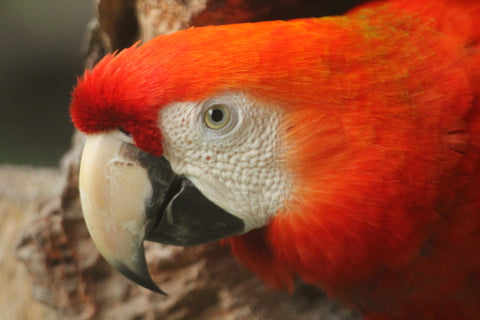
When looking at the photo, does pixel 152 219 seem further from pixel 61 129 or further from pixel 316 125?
pixel 61 129

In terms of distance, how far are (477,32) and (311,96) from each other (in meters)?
0.40

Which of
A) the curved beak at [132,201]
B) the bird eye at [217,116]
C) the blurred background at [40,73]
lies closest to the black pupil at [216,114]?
the bird eye at [217,116]

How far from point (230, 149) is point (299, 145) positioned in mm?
123

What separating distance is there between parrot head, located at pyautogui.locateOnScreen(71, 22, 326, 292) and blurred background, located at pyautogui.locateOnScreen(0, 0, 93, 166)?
2.06 meters

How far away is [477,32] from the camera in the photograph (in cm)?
98

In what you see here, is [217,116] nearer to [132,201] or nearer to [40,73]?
[132,201]

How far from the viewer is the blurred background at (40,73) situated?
9.23 feet

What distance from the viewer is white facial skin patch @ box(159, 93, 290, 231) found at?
85 centimetres

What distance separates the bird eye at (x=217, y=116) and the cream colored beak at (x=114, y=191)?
153mm

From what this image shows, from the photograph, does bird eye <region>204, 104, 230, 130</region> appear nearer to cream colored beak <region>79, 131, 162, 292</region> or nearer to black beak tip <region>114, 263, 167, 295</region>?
cream colored beak <region>79, 131, 162, 292</region>

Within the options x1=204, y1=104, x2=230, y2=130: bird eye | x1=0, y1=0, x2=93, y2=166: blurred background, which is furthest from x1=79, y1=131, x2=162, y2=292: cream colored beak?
x1=0, y1=0, x2=93, y2=166: blurred background

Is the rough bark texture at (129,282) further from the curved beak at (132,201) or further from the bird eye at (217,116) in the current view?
the bird eye at (217,116)

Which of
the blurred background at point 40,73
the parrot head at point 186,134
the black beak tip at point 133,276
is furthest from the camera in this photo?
the blurred background at point 40,73

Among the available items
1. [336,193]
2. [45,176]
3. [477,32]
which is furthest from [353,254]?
[45,176]
